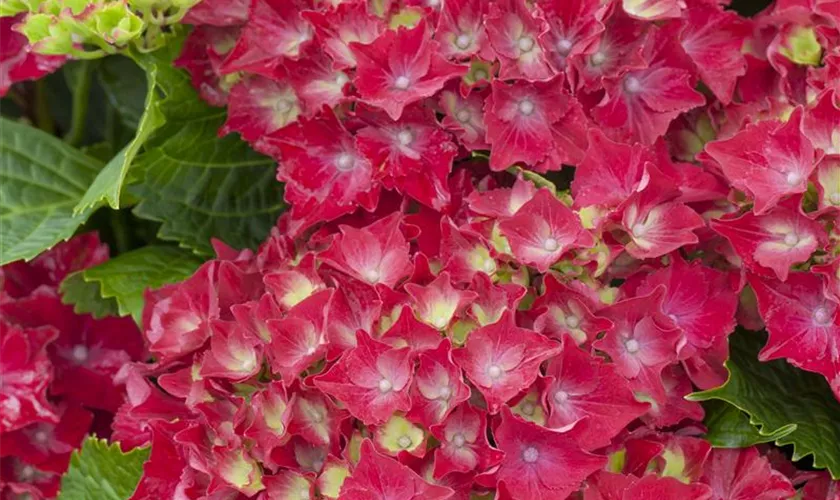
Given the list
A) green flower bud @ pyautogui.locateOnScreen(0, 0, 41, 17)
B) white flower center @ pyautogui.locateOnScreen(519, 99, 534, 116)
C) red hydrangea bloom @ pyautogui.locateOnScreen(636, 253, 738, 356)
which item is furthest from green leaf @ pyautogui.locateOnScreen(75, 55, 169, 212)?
red hydrangea bloom @ pyautogui.locateOnScreen(636, 253, 738, 356)

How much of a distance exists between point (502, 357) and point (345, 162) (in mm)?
232

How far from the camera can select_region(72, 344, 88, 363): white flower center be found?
1117 mm

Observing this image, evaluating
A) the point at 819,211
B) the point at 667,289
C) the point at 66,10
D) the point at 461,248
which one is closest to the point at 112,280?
the point at 66,10

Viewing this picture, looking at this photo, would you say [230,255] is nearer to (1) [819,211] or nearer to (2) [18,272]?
(2) [18,272]

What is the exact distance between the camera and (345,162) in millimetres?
910

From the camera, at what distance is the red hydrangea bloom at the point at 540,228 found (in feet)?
2.61

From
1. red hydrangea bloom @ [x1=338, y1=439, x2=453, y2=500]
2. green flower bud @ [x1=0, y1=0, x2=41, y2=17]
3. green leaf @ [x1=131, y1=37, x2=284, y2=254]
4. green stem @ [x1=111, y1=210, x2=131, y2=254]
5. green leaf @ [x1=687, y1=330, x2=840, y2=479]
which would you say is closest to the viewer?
red hydrangea bloom @ [x1=338, y1=439, x2=453, y2=500]

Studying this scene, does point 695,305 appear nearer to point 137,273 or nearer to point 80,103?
point 137,273

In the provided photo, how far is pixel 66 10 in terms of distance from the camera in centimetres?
89

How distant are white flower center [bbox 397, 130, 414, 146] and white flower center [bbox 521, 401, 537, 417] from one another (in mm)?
222

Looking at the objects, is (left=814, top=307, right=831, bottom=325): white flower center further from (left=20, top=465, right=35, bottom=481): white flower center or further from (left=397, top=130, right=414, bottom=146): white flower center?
(left=20, top=465, right=35, bottom=481): white flower center

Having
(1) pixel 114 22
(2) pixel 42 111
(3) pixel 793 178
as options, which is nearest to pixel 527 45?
(3) pixel 793 178

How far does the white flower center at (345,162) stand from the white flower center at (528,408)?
24cm

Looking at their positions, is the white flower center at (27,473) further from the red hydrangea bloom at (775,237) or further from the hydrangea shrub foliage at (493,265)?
the red hydrangea bloom at (775,237)
